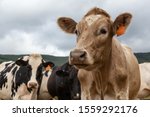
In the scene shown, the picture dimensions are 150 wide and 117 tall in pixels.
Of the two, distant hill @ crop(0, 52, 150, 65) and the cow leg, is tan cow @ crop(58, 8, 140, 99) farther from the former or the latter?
distant hill @ crop(0, 52, 150, 65)

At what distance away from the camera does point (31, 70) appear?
1346cm

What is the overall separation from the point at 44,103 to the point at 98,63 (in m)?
1.33

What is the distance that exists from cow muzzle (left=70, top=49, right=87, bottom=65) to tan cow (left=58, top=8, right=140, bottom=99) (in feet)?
0.88

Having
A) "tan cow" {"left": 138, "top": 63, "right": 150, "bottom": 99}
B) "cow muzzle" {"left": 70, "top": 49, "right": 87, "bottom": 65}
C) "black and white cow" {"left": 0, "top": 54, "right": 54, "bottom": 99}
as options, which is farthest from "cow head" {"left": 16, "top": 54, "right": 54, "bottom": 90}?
"cow muzzle" {"left": 70, "top": 49, "right": 87, "bottom": 65}

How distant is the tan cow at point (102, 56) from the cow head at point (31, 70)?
6079 millimetres

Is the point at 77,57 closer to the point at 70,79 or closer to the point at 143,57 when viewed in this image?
the point at 70,79

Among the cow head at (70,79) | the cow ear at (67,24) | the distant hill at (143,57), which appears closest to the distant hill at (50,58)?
the distant hill at (143,57)

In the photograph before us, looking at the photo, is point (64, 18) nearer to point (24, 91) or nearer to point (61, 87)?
point (61, 87)

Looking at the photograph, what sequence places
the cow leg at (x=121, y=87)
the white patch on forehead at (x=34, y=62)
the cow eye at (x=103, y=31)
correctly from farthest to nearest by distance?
the white patch on forehead at (x=34, y=62), the cow leg at (x=121, y=87), the cow eye at (x=103, y=31)

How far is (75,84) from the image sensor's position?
11461mm

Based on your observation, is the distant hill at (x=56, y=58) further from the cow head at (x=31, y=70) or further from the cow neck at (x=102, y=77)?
the cow neck at (x=102, y=77)

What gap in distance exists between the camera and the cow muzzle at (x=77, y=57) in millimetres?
5961

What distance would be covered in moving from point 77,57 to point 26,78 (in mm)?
7812

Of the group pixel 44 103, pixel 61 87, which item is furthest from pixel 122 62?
pixel 61 87
